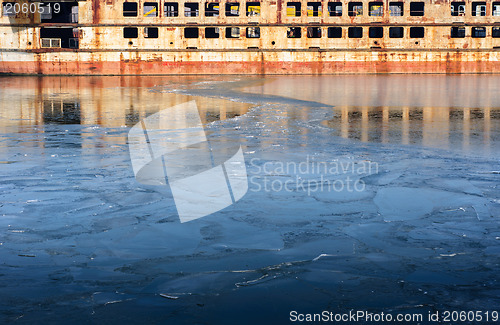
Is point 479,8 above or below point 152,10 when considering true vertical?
below

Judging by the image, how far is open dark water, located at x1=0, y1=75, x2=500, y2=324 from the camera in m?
2.94

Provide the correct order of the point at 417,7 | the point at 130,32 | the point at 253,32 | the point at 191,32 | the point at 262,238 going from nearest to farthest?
the point at 262,238
the point at 130,32
the point at 191,32
the point at 417,7
the point at 253,32

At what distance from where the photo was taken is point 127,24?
39188mm

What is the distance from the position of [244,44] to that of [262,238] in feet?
120

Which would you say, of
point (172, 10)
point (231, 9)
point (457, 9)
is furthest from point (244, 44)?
point (231, 9)

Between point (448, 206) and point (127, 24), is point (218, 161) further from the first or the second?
point (127, 24)

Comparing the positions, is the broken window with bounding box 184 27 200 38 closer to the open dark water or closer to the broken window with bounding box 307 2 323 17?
the broken window with bounding box 307 2 323 17

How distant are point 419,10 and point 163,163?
3836cm

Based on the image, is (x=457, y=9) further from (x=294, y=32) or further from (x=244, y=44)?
(x=244, y=44)

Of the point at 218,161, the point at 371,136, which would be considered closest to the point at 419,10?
the point at 371,136

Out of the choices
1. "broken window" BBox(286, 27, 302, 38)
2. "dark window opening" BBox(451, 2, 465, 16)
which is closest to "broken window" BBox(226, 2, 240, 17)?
"broken window" BBox(286, 27, 302, 38)

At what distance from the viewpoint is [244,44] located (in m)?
39.8

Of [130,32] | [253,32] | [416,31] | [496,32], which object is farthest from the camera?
[496,32]

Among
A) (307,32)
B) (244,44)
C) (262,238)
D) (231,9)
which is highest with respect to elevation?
(231,9)
